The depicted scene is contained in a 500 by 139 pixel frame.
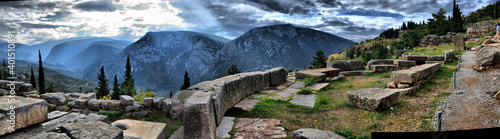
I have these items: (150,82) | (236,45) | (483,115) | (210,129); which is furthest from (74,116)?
(150,82)

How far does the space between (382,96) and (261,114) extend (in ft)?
8.70

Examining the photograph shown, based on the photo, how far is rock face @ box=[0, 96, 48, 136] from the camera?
2.46 meters

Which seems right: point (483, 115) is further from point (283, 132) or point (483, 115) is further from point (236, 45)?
point (236, 45)

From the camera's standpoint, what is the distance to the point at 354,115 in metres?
4.75

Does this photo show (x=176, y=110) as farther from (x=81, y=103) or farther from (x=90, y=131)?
(x=81, y=103)

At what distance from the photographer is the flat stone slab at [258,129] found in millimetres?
3608

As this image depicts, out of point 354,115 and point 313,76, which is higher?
point 313,76

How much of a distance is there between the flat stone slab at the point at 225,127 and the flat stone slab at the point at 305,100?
205 cm

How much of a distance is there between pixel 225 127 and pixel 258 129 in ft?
1.99

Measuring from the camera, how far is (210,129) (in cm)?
327

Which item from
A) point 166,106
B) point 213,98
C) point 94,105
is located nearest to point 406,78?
point 213,98

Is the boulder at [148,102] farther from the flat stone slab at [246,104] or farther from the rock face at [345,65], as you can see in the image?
the rock face at [345,65]

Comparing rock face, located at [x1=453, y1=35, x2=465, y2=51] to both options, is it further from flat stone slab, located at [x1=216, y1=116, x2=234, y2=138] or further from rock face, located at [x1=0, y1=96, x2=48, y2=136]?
rock face, located at [x1=0, y1=96, x2=48, y2=136]

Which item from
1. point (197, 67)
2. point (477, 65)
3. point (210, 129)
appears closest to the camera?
point (210, 129)
